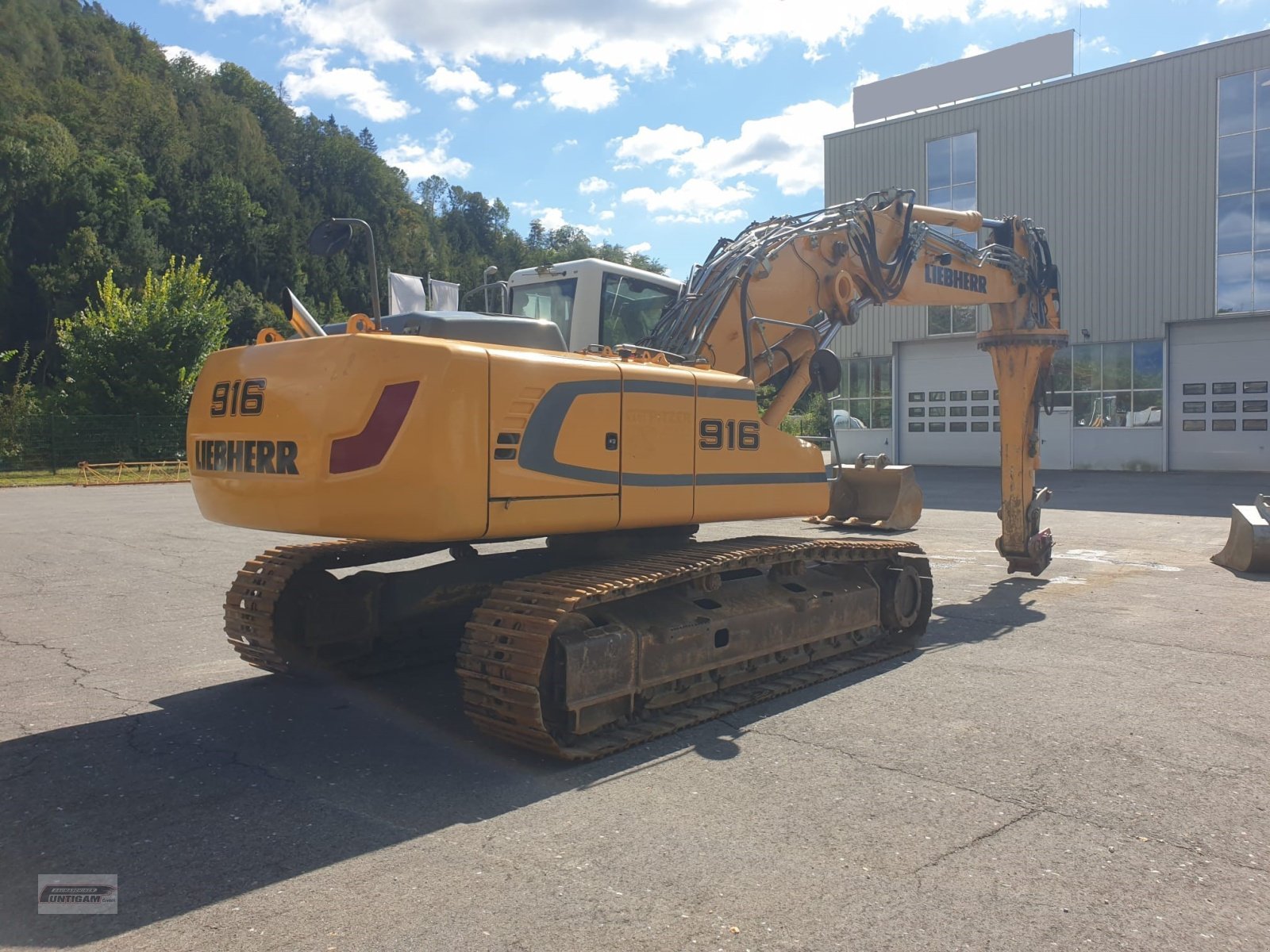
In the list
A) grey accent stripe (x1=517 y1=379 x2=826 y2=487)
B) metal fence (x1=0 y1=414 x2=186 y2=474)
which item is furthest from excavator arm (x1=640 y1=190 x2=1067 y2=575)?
metal fence (x1=0 y1=414 x2=186 y2=474)

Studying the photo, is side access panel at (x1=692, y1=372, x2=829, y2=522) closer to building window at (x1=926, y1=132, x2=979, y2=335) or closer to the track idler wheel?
the track idler wheel

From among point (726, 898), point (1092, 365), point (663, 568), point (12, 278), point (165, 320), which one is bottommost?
point (726, 898)

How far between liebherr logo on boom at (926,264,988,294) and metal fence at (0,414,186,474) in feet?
109

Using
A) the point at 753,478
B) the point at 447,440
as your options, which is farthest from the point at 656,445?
the point at 447,440

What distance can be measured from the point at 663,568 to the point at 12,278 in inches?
2785

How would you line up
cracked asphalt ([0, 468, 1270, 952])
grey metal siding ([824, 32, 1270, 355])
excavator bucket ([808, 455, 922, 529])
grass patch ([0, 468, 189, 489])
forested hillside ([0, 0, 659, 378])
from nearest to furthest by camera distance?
cracked asphalt ([0, 468, 1270, 952]) < excavator bucket ([808, 455, 922, 529]) < grey metal siding ([824, 32, 1270, 355]) < grass patch ([0, 468, 189, 489]) < forested hillside ([0, 0, 659, 378])

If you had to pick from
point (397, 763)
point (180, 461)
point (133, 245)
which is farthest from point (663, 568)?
point (133, 245)

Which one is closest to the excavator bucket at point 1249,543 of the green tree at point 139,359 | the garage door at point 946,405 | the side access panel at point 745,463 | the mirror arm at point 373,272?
the side access panel at point 745,463

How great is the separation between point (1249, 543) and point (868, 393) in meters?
24.8

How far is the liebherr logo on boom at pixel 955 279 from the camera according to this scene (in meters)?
9.70

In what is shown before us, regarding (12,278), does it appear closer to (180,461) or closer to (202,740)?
(180,461)

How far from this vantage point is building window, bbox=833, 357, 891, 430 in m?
35.4

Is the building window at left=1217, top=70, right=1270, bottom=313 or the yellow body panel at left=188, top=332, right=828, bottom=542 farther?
the building window at left=1217, top=70, right=1270, bottom=313

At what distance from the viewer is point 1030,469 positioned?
10938mm
